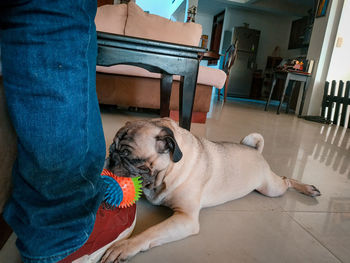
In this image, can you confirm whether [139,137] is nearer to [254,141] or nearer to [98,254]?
[98,254]

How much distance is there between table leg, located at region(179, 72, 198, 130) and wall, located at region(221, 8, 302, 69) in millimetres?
7787

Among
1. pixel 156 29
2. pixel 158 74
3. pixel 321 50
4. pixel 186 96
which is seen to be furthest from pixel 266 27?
pixel 186 96

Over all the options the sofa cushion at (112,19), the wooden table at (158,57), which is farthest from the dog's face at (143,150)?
the sofa cushion at (112,19)

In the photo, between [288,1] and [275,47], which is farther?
[275,47]

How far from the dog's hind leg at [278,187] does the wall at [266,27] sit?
792 centimetres

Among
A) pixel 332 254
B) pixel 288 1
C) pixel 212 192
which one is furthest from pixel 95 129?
pixel 288 1

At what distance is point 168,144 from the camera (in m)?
0.86

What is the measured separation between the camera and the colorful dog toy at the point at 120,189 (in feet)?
2.44

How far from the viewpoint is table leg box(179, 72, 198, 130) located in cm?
141

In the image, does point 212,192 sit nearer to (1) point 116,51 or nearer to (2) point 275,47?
(1) point 116,51

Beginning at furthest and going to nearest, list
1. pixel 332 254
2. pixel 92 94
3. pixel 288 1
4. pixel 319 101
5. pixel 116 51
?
pixel 288 1, pixel 319 101, pixel 116 51, pixel 332 254, pixel 92 94

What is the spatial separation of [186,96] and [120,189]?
822mm

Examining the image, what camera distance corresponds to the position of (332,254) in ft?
2.77

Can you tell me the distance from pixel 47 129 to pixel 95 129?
5.5 inches
